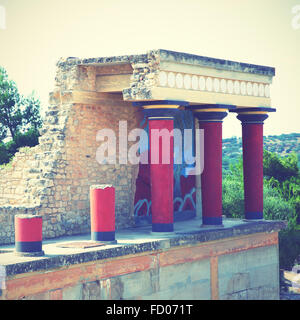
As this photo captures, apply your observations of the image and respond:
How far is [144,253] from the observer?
1241 centimetres

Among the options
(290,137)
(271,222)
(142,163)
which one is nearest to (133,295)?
(142,163)

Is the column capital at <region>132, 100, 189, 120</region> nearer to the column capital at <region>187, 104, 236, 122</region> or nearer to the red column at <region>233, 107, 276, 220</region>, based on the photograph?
the column capital at <region>187, 104, 236, 122</region>

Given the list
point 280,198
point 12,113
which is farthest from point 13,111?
point 280,198

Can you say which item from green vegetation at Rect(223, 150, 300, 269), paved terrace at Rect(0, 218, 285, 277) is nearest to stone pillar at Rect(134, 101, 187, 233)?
paved terrace at Rect(0, 218, 285, 277)

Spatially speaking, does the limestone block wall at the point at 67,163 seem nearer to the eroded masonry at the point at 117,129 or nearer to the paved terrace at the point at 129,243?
the eroded masonry at the point at 117,129

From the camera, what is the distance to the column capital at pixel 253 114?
643 inches

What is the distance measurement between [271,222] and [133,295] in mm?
5069

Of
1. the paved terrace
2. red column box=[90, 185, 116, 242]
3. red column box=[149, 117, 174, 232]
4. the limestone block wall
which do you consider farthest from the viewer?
red column box=[149, 117, 174, 232]

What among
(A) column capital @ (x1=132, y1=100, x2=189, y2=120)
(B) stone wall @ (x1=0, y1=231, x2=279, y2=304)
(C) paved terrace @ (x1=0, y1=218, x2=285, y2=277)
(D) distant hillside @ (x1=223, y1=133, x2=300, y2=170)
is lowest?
(B) stone wall @ (x1=0, y1=231, x2=279, y2=304)

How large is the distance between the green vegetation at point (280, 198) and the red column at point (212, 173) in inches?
283

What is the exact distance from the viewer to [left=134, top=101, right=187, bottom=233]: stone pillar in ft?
44.2

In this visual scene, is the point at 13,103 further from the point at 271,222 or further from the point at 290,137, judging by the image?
the point at 290,137

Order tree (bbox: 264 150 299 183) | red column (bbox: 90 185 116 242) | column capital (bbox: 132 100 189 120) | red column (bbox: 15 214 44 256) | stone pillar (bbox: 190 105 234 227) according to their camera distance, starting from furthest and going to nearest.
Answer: tree (bbox: 264 150 299 183) < stone pillar (bbox: 190 105 234 227) < column capital (bbox: 132 100 189 120) < red column (bbox: 90 185 116 242) < red column (bbox: 15 214 44 256)
